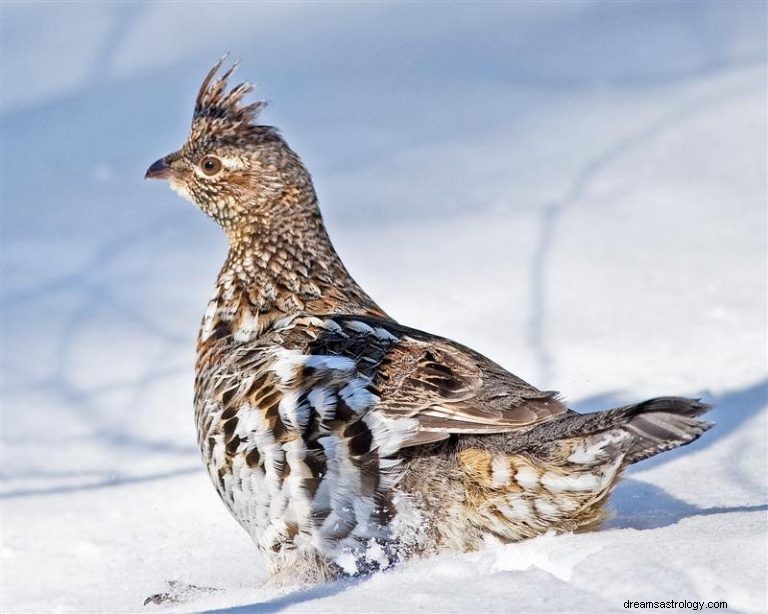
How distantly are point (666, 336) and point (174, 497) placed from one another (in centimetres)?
242

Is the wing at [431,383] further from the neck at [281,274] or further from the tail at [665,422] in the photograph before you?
the neck at [281,274]

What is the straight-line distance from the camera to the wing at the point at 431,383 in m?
3.40

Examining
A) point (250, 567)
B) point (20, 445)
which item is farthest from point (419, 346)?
point (20, 445)

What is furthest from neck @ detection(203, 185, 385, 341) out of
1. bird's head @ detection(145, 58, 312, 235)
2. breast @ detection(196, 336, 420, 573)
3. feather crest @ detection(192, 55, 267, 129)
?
breast @ detection(196, 336, 420, 573)

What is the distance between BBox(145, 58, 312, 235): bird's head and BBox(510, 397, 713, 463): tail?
1644 millimetres

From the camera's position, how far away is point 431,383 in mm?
3525

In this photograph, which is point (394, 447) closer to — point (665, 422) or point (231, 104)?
point (665, 422)

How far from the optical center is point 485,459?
3.43 m

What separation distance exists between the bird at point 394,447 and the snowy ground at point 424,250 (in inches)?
Result: 7.7

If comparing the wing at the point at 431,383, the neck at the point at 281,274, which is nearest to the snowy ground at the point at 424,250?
the wing at the point at 431,383

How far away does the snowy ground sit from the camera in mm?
3824

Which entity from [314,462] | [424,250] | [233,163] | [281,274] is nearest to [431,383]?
[314,462]

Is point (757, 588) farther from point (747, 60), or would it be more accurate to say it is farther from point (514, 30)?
point (514, 30)

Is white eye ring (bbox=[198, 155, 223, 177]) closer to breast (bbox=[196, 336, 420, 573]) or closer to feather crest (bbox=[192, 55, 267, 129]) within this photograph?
feather crest (bbox=[192, 55, 267, 129])
